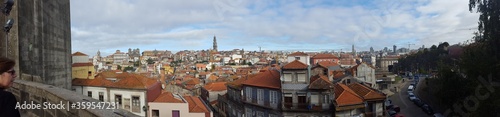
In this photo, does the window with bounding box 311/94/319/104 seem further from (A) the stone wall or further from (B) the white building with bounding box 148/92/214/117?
(A) the stone wall

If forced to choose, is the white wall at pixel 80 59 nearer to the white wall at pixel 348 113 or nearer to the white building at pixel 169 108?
the white building at pixel 169 108

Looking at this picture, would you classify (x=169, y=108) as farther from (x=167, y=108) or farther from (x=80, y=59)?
(x=80, y=59)

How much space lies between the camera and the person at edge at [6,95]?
2.32 metres

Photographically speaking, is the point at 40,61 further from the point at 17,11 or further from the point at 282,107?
the point at 282,107

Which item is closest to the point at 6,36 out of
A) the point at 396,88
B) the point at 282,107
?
the point at 282,107

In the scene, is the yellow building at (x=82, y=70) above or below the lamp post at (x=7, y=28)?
below

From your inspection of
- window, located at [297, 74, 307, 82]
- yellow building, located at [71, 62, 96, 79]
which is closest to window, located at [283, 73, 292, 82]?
window, located at [297, 74, 307, 82]

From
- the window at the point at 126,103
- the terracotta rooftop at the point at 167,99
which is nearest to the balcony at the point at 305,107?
the terracotta rooftop at the point at 167,99

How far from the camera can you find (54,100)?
4.70 m

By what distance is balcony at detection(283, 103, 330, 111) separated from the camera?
19.9 m

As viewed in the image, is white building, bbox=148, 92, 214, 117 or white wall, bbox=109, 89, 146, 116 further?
white building, bbox=148, 92, 214, 117

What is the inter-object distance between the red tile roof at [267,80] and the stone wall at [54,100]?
1656 cm

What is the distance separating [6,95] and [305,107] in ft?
61.5

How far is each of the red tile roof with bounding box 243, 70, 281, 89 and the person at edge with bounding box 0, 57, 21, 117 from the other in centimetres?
1930
